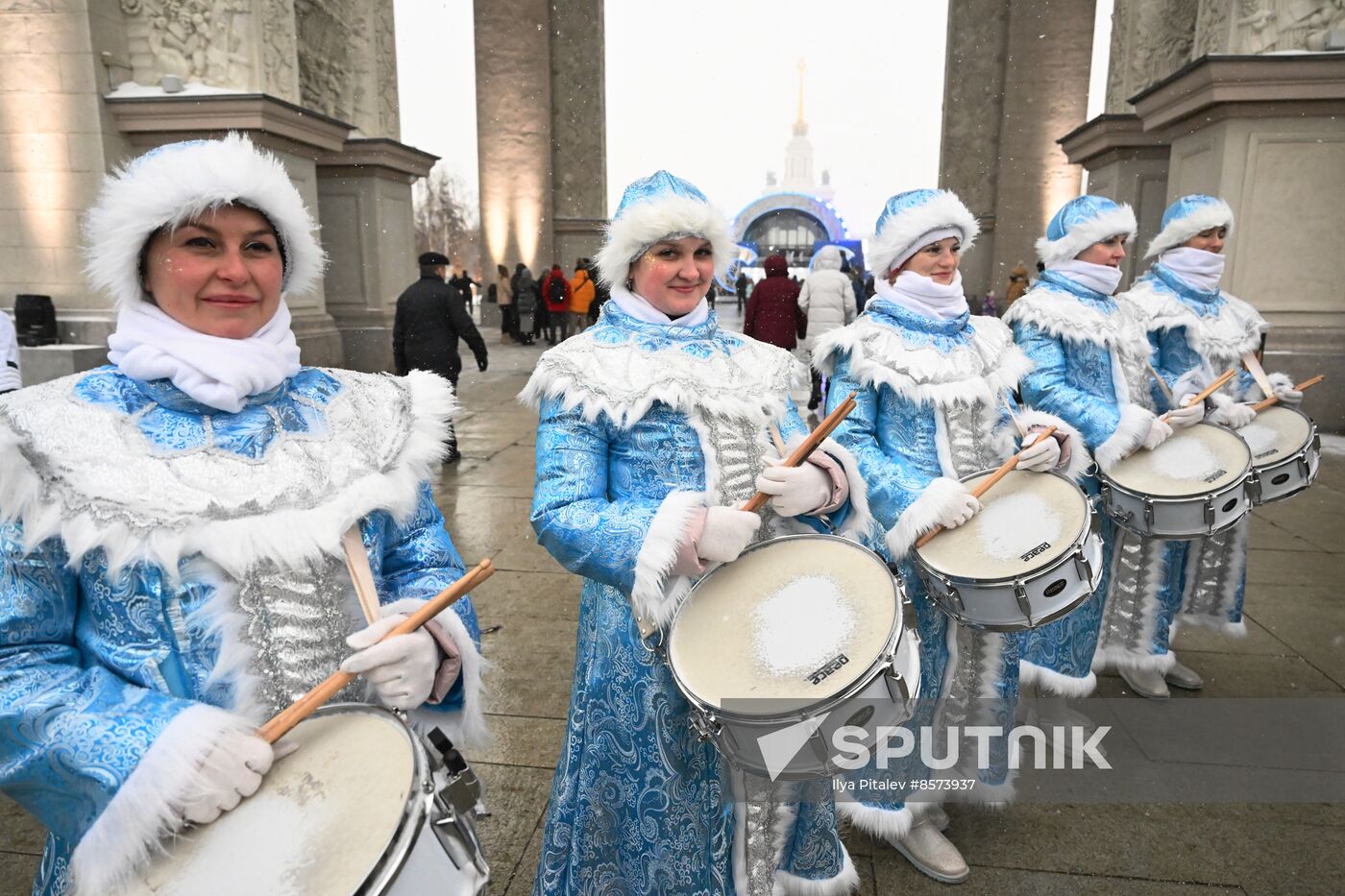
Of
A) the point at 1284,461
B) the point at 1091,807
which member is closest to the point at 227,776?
the point at 1091,807

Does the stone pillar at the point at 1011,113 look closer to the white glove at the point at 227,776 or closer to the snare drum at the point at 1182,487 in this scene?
the snare drum at the point at 1182,487

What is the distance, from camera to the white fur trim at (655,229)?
1874mm

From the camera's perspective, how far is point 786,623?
1.63 meters

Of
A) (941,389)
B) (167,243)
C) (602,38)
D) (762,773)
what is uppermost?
(602,38)

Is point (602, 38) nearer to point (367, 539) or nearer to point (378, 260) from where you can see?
point (378, 260)

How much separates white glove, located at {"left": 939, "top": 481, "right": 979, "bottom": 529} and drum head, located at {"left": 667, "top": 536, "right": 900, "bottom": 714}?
1.91 ft

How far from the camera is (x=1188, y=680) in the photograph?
363cm

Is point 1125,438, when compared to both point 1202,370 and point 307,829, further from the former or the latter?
point 307,829

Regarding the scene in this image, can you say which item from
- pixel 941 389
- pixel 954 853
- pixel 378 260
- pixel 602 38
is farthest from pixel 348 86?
pixel 954 853

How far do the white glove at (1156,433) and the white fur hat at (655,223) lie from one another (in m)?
2.01

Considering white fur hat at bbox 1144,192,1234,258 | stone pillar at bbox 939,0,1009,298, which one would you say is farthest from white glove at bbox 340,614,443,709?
stone pillar at bbox 939,0,1009,298

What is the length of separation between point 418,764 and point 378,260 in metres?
11.4

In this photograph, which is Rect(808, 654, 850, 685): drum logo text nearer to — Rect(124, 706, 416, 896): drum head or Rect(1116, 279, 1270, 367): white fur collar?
Rect(124, 706, 416, 896): drum head

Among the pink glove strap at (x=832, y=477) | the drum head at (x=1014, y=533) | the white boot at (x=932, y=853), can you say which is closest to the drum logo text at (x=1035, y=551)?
the drum head at (x=1014, y=533)
